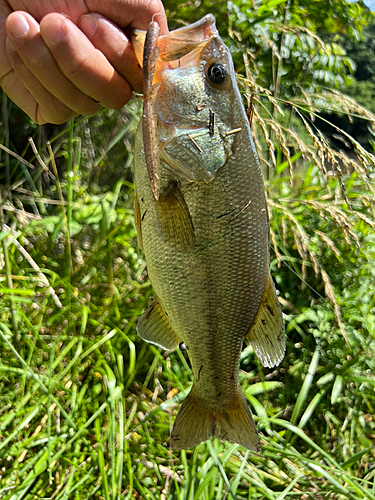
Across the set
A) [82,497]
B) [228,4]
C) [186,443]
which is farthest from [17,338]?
[228,4]

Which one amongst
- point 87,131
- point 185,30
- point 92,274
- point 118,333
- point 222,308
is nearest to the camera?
point 185,30

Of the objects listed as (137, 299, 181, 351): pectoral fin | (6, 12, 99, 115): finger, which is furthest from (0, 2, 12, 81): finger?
(137, 299, 181, 351): pectoral fin

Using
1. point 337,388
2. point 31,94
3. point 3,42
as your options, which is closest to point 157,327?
point 31,94

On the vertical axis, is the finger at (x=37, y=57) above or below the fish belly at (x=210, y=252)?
above

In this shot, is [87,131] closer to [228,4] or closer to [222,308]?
[228,4]

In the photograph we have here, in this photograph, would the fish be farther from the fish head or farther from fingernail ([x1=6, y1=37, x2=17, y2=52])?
fingernail ([x1=6, y1=37, x2=17, y2=52])

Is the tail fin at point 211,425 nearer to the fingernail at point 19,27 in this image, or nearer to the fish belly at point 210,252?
the fish belly at point 210,252

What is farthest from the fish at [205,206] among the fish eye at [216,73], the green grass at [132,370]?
the green grass at [132,370]
